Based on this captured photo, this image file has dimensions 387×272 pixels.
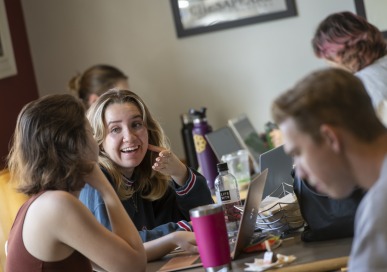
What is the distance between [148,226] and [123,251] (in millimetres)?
618

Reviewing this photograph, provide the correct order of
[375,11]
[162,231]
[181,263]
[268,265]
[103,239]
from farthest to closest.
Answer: [375,11] → [162,231] → [181,263] → [103,239] → [268,265]

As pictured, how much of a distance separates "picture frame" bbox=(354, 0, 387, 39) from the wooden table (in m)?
2.22

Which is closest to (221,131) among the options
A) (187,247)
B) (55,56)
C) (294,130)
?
(55,56)

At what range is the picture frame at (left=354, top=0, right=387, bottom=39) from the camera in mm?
4047

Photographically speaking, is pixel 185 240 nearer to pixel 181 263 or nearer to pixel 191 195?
pixel 181 263

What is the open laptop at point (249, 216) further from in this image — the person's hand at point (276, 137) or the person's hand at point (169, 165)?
the person's hand at point (276, 137)

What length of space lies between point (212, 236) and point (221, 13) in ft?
8.29

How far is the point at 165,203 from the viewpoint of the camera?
270cm

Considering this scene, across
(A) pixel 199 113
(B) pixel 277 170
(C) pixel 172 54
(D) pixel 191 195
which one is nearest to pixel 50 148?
(D) pixel 191 195

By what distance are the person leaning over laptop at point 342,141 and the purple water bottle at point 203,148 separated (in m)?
2.28

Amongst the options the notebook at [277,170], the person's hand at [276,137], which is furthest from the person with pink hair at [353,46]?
the person's hand at [276,137]

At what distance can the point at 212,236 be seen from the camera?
1.90 meters

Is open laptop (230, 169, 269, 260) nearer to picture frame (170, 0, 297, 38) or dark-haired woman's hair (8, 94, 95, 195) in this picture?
dark-haired woman's hair (8, 94, 95, 195)

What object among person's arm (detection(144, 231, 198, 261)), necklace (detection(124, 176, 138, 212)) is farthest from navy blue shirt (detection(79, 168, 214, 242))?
person's arm (detection(144, 231, 198, 261))
